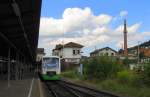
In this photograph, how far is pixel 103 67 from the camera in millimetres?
47062

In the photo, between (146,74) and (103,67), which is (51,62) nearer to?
(103,67)

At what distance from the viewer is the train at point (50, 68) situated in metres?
55.2

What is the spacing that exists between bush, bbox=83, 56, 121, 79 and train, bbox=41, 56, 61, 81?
291 inches

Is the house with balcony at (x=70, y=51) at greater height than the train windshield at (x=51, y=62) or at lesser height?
greater

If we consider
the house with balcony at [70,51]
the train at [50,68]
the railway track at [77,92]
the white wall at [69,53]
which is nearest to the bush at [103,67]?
the train at [50,68]

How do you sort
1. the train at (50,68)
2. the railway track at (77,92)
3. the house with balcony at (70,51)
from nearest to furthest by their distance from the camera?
the railway track at (77,92), the train at (50,68), the house with balcony at (70,51)

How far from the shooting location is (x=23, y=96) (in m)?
24.4

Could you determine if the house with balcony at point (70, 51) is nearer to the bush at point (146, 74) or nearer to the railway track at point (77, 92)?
the railway track at point (77, 92)

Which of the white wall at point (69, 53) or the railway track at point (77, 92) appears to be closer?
the railway track at point (77, 92)

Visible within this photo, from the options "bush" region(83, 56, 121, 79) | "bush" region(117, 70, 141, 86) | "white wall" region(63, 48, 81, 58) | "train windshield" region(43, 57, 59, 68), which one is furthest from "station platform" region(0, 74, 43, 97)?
"white wall" region(63, 48, 81, 58)

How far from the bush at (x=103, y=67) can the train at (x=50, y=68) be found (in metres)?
7.39

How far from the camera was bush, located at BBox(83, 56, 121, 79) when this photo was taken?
47000 mm

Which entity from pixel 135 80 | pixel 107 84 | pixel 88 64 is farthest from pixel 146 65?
pixel 88 64

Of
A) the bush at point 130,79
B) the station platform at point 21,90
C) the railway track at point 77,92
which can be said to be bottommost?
the railway track at point 77,92
